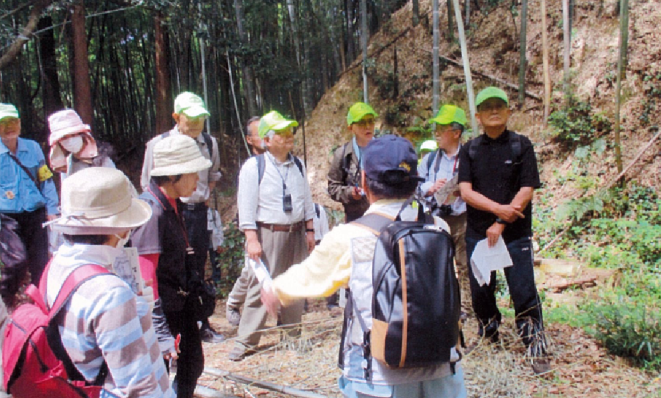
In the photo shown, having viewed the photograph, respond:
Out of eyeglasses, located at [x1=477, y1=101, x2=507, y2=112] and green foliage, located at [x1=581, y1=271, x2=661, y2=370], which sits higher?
eyeglasses, located at [x1=477, y1=101, x2=507, y2=112]

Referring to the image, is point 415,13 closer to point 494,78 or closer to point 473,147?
point 494,78

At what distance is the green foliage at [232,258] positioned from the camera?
6.44 metres

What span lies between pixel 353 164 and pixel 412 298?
2517 millimetres

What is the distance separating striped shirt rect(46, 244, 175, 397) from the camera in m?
1.34

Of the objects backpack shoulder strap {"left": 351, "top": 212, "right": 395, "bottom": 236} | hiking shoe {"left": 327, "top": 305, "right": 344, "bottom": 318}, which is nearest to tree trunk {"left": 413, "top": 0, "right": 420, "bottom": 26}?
hiking shoe {"left": 327, "top": 305, "right": 344, "bottom": 318}

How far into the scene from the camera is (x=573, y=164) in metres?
7.73

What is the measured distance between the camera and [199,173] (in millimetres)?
3979

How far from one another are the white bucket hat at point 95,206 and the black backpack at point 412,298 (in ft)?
2.48

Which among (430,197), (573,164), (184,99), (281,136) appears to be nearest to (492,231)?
(430,197)

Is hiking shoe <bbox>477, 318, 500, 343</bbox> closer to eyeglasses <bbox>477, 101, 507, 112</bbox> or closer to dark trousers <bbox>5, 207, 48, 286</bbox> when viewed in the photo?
eyeglasses <bbox>477, 101, 507, 112</bbox>

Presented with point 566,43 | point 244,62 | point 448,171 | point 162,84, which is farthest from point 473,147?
point 162,84

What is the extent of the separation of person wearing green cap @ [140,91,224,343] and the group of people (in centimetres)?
1

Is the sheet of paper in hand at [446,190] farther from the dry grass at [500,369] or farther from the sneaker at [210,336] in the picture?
the sneaker at [210,336]

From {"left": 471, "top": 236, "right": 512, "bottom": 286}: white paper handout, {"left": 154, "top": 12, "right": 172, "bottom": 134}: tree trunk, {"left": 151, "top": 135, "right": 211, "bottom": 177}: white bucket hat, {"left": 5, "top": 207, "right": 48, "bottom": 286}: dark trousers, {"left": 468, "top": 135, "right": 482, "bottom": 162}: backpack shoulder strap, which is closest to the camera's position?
{"left": 151, "top": 135, "right": 211, "bottom": 177}: white bucket hat
